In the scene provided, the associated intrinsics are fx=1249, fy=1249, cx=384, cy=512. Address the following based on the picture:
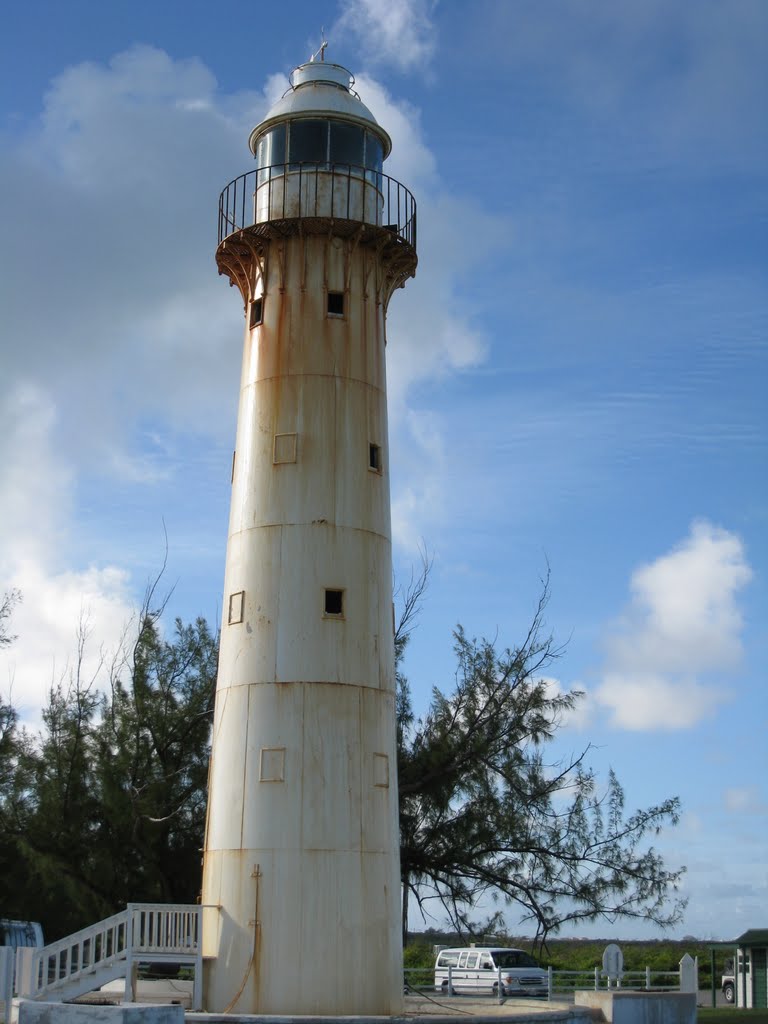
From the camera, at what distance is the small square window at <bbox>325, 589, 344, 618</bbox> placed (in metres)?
19.5

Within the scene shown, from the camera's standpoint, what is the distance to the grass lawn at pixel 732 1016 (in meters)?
25.3

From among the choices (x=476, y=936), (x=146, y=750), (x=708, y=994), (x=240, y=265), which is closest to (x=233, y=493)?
(x=240, y=265)

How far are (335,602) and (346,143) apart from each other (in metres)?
8.21

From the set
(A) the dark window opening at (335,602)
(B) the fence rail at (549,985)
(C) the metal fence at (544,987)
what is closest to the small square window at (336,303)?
(A) the dark window opening at (335,602)

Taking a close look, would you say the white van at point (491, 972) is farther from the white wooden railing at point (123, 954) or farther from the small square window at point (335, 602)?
the small square window at point (335, 602)

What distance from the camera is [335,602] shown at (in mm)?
19594

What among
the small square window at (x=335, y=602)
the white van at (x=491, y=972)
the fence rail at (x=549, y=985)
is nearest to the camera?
the small square window at (x=335, y=602)

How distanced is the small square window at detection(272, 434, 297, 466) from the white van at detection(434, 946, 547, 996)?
42.3 feet

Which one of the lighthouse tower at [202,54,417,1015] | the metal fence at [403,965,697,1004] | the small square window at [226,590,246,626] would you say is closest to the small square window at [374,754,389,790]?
the lighthouse tower at [202,54,417,1015]

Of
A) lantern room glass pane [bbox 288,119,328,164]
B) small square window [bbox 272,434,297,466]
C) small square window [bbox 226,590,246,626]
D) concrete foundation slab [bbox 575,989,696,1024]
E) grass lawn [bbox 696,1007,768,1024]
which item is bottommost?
grass lawn [bbox 696,1007,768,1024]

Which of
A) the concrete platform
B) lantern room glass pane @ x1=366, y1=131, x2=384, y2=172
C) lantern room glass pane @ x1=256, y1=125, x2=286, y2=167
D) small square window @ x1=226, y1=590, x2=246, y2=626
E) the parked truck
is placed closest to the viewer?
the concrete platform

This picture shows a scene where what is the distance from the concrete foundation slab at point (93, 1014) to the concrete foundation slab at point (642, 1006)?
7.62 metres

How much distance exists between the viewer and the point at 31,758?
99.6ft

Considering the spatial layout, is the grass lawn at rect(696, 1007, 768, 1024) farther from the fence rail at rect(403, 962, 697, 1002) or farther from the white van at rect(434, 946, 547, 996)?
the white van at rect(434, 946, 547, 996)
